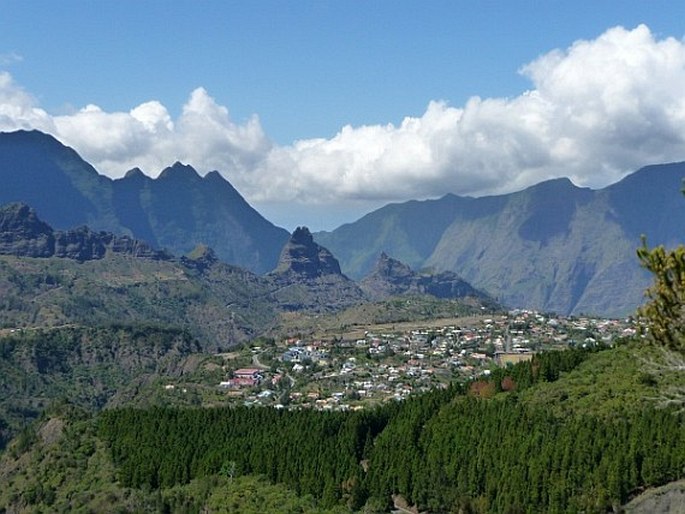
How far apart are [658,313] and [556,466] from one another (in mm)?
48634

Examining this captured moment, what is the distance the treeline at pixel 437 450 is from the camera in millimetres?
75938

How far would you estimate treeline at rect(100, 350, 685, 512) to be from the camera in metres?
75.9

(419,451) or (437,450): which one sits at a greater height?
(437,450)

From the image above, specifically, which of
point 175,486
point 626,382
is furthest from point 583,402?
point 175,486

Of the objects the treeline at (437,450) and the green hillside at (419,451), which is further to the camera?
the green hillside at (419,451)

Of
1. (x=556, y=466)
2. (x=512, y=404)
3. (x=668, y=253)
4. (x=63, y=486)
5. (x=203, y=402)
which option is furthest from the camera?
(x=203, y=402)

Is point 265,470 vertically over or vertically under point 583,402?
under

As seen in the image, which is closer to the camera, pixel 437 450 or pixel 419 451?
pixel 437 450

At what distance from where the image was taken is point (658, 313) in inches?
1312

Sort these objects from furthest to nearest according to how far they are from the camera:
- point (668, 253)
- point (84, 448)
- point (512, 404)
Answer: point (84, 448)
point (512, 404)
point (668, 253)

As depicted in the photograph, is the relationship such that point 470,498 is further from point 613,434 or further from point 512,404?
point 512,404

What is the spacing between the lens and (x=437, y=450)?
299 ft

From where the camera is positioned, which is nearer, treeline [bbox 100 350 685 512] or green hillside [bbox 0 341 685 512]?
treeline [bbox 100 350 685 512]

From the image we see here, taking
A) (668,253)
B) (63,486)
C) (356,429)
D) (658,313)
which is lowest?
(63,486)
